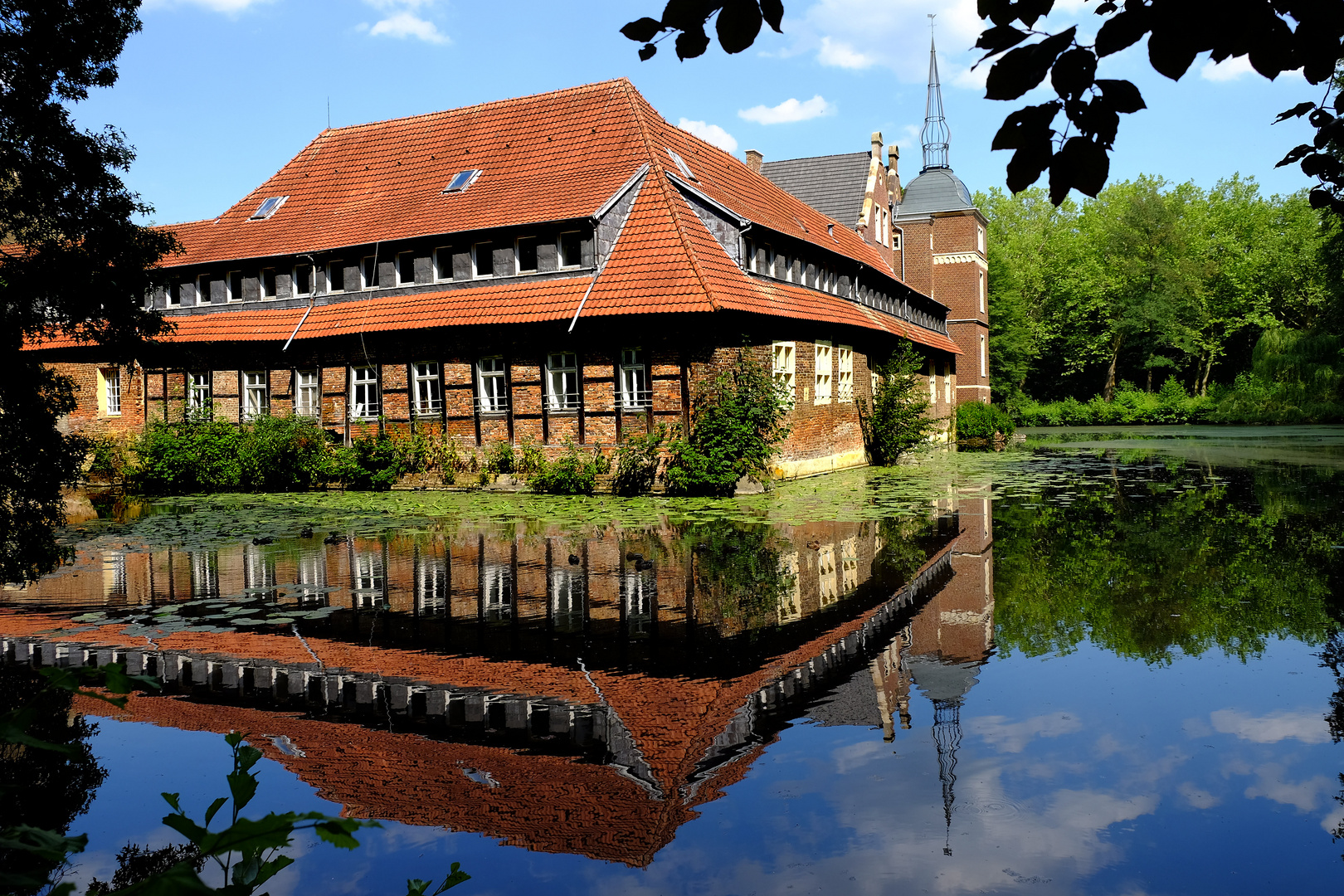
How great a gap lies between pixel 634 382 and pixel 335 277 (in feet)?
29.7

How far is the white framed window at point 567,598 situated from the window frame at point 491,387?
1166 cm

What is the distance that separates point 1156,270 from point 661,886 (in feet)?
228

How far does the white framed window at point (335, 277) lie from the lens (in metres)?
25.3

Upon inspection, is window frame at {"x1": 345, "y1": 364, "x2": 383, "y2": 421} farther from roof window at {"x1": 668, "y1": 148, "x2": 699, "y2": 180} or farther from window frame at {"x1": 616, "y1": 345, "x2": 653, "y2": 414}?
roof window at {"x1": 668, "y1": 148, "x2": 699, "y2": 180}

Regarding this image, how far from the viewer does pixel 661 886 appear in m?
3.84

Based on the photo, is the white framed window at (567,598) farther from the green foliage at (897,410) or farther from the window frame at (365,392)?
the green foliage at (897,410)

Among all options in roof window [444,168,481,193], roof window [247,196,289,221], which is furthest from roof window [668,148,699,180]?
roof window [247,196,289,221]

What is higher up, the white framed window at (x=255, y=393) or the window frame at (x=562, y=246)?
the window frame at (x=562, y=246)

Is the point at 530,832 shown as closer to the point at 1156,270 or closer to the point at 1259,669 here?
the point at 1259,669

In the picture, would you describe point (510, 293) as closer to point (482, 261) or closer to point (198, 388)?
point (482, 261)

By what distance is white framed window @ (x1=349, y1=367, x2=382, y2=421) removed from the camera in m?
24.5

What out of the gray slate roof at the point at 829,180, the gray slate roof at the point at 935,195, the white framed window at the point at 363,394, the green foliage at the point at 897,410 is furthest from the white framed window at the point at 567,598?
the gray slate roof at the point at 935,195

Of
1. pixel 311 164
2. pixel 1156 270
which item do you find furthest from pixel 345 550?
pixel 1156 270

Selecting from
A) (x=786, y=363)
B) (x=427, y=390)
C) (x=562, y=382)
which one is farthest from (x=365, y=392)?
(x=786, y=363)
